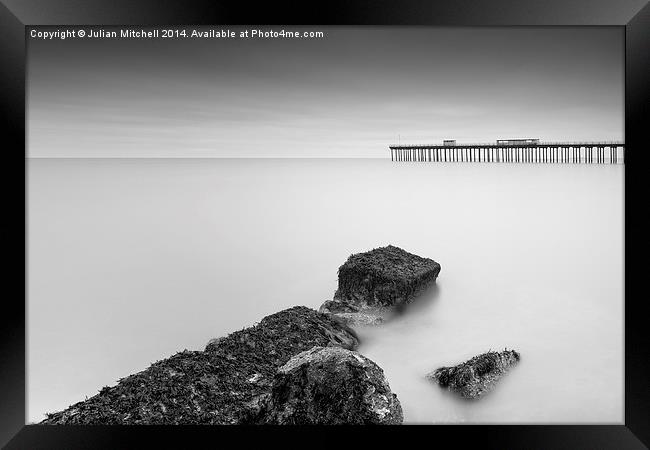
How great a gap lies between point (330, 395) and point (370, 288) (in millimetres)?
3395

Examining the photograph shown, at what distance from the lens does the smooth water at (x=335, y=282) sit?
556cm

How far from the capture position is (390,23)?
3.01m

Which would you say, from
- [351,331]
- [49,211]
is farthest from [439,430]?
[49,211]

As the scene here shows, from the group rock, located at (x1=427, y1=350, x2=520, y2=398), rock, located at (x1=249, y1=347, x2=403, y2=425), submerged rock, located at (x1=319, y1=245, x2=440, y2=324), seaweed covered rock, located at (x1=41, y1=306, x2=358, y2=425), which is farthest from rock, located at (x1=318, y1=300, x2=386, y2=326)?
rock, located at (x1=249, y1=347, x2=403, y2=425)

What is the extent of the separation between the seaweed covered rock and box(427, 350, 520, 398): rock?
4.43 feet

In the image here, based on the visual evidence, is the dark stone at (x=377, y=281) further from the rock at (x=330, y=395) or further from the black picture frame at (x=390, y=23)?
the black picture frame at (x=390, y=23)

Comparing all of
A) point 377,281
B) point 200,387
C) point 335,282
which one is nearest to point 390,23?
point 200,387

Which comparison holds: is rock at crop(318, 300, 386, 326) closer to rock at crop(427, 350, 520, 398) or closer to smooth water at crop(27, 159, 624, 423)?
smooth water at crop(27, 159, 624, 423)

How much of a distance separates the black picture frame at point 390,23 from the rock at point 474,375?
1.81 meters

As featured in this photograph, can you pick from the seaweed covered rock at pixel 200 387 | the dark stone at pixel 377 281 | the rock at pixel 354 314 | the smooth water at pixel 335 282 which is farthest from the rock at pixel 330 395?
the dark stone at pixel 377 281

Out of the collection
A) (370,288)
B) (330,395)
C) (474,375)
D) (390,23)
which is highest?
(390,23)

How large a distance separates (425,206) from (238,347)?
21078 millimetres

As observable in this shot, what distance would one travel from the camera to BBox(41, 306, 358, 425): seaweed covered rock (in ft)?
12.8

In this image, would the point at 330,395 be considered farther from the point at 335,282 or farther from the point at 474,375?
the point at 335,282
